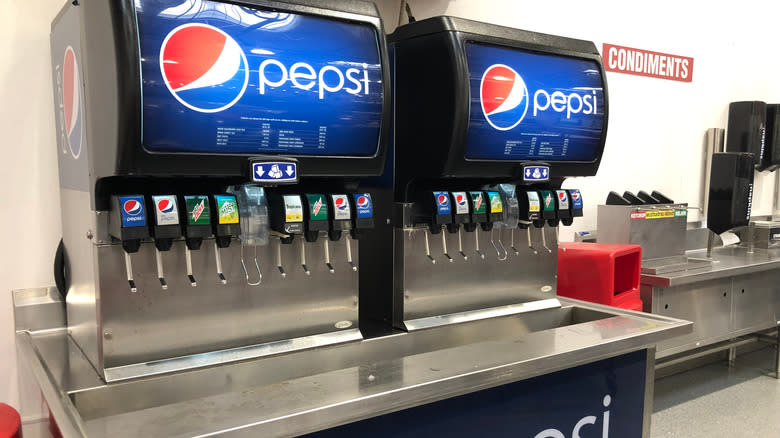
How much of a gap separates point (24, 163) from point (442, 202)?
1298 millimetres

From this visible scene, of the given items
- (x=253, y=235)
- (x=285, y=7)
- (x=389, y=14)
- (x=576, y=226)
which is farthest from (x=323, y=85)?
(x=576, y=226)

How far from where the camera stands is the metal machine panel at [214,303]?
4.64 ft

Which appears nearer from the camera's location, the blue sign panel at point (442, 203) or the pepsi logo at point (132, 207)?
the pepsi logo at point (132, 207)

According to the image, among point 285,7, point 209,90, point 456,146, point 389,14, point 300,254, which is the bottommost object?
point 300,254

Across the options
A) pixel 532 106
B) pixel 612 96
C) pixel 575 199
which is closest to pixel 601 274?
pixel 575 199

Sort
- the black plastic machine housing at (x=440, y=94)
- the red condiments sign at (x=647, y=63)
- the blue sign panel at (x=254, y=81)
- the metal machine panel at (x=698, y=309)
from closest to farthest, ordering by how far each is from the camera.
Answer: the blue sign panel at (x=254, y=81) → the black plastic machine housing at (x=440, y=94) → the metal machine panel at (x=698, y=309) → the red condiments sign at (x=647, y=63)

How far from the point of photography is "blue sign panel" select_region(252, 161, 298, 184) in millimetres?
1399

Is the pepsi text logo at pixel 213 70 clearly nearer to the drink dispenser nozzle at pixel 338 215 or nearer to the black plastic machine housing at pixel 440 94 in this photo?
the drink dispenser nozzle at pixel 338 215

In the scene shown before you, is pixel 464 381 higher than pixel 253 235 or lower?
lower

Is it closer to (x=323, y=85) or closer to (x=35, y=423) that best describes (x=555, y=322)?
(x=323, y=85)

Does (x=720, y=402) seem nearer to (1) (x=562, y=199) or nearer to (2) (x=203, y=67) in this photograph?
(1) (x=562, y=199)

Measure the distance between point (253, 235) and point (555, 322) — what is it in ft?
4.02

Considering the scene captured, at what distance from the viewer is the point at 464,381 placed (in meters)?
1.41

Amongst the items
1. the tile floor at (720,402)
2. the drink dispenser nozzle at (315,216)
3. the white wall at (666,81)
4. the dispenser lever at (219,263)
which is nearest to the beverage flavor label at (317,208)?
the drink dispenser nozzle at (315,216)
